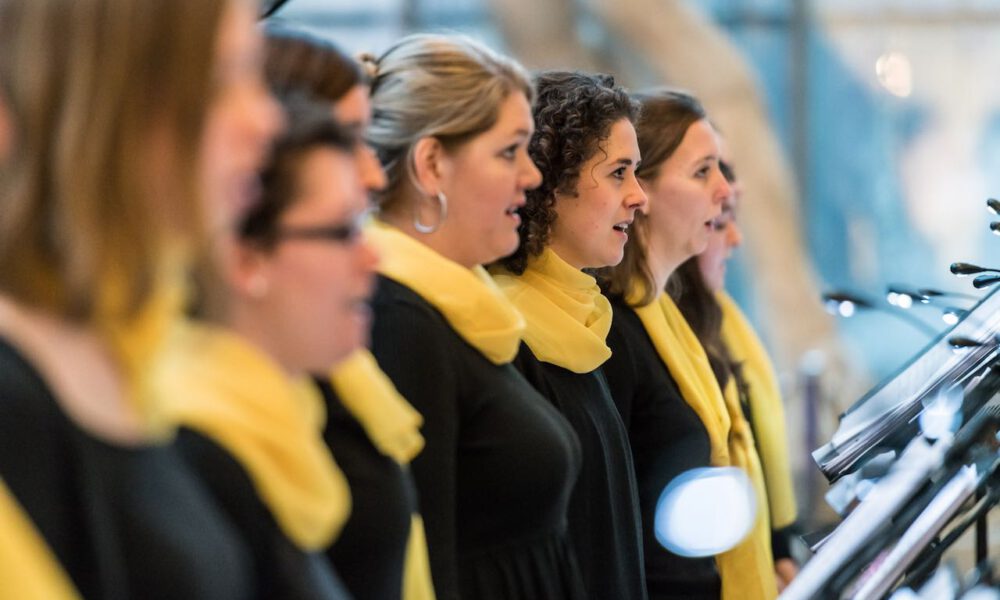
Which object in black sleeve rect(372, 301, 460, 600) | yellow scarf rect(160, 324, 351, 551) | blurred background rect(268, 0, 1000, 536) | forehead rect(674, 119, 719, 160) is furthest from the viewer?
blurred background rect(268, 0, 1000, 536)

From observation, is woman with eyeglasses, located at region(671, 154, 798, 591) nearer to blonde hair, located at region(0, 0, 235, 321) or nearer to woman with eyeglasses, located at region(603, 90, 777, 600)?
woman with eyeglasses, located at region(603, 90, 777, 600)

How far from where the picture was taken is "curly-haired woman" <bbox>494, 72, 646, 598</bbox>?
8.96ft

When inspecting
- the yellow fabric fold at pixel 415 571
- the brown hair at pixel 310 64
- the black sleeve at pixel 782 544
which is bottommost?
the black sleeve at pixel 782 544

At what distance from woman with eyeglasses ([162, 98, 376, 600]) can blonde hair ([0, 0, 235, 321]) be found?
13 cm

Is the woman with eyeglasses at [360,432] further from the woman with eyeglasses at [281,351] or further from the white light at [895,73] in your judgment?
the white light at [895,73]

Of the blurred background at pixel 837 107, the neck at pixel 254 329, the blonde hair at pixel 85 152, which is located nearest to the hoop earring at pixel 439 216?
the neck at pixel 254 329

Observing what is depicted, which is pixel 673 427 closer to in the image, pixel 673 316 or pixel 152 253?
pixel 673 316

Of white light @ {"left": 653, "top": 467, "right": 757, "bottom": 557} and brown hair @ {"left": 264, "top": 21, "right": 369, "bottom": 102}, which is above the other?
brown hair @ {"left": 264, "top": 21, "right": 369, "bottom": 102}

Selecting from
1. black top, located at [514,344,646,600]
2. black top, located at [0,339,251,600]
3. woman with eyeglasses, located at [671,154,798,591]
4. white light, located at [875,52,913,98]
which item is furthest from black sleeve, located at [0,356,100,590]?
white light, located at [875,52,913,98]

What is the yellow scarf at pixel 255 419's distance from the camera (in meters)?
1.44

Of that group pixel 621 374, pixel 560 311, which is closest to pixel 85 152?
pixel 560 311

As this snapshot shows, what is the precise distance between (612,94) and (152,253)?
1766 mm

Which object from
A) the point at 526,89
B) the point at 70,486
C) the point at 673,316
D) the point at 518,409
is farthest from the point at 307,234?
the point at 673,316

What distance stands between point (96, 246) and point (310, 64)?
705mm
